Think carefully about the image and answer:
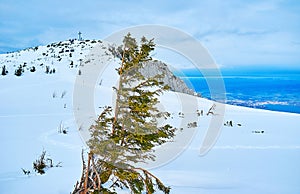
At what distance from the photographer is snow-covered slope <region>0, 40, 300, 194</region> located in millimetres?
3938

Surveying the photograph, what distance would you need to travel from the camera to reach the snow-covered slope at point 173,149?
3938mm

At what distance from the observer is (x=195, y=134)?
798 centimetres

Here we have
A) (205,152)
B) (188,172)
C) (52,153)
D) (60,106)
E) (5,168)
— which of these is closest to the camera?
(5,168)

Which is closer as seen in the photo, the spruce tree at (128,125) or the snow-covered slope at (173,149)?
the spruce tree at (128,125)

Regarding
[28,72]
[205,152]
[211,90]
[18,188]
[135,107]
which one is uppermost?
[28,72]

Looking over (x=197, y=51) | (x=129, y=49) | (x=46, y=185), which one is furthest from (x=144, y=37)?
(x=46, y=185)

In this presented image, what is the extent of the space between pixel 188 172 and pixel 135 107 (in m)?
2.60

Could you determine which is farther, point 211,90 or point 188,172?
point 188,172

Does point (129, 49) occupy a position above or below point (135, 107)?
above

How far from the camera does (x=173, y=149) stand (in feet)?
19.2

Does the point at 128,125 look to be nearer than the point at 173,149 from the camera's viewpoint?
Yes

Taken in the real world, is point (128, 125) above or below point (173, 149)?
above

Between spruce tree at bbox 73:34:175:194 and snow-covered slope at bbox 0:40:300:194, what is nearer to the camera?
spruce tree at bbox 73:34:175:194

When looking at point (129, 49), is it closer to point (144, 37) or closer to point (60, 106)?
point (144, 37)
